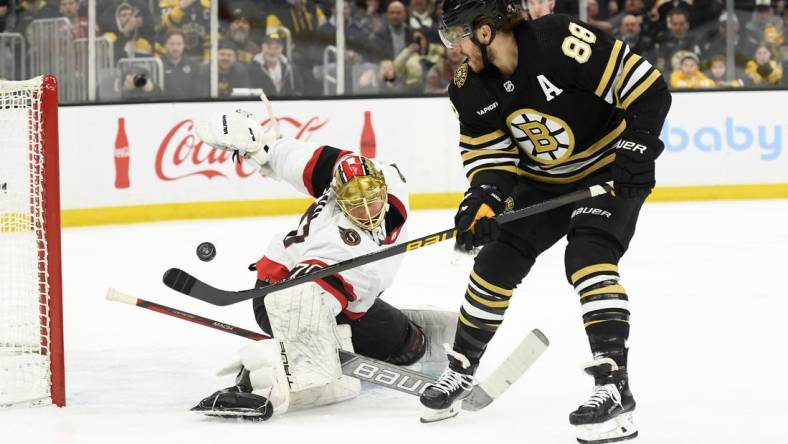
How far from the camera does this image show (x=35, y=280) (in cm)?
321

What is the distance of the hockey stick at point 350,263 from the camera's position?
2.84 metres

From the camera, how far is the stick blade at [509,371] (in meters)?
2.91

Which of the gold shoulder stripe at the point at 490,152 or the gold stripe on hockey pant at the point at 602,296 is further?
the gold shoulder stripe at the point at 490,152

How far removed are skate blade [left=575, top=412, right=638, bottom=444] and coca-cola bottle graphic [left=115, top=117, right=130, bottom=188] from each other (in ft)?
15.5

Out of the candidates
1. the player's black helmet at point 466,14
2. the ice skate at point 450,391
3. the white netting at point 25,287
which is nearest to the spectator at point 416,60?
the white netting at point 25,287

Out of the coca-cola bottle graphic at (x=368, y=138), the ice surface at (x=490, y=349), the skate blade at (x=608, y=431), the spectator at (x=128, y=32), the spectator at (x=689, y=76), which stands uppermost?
the spectator at (x=128, y=32)

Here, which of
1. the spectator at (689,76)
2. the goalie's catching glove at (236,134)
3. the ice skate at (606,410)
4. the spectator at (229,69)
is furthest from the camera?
the spectator at (689,76)

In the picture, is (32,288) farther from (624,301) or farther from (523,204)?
(624,301)

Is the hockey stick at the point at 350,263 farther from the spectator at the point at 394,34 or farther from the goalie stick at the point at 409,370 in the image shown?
the spectator at the point at 394,34

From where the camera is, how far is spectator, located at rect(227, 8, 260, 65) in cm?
748

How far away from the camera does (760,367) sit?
348 cm

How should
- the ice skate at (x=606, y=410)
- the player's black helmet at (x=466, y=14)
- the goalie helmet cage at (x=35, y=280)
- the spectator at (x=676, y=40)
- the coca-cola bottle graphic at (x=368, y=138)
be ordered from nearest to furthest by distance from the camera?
the ice skate at (x=606, y=410) < the player's black helmet at (x=466, y=14) < the goalie helmet cage at (x=35, y=280) < the coca-cola bottle graphic at (x=368, y=138) < the spectator at (x=676, y=40)

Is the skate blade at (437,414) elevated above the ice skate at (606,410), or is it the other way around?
the ice skate at (606,410)

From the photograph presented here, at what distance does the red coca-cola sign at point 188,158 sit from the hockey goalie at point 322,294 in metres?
3.62
